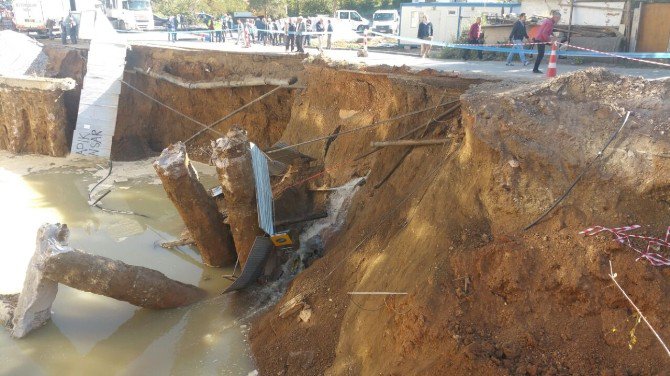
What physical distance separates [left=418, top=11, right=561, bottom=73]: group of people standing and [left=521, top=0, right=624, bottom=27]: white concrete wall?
2.01 metres

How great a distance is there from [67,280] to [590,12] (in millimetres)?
15849

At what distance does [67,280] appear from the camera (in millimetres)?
6809

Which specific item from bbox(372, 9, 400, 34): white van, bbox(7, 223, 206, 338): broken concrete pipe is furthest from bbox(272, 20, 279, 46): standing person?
bbox(7, 223, 206, 338): broken concrete pipe

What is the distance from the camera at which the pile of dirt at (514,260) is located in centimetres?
412

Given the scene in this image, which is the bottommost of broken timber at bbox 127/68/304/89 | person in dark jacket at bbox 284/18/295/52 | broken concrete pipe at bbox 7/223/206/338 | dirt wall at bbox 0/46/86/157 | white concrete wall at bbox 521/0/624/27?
broken concrete pipe at bbox 7/223/206/338

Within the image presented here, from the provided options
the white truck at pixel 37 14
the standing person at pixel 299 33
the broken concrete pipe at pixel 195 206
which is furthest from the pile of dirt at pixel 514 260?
the white truck at pixel 37 14

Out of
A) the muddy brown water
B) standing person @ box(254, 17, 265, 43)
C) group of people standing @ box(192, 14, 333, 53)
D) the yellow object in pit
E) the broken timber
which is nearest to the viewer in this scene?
the muddy brown water

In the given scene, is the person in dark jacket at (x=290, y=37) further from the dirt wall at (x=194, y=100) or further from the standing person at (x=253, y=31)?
the dirt wall at (x=194, y=100)

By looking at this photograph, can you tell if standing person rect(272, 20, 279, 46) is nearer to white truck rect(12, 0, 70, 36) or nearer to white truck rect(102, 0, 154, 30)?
white truck rect(12, 0, 70, 36)

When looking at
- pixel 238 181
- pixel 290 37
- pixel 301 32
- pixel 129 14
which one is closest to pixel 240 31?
pixel 290 37

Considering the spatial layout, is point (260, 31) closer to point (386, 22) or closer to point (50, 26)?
point (386, 22)

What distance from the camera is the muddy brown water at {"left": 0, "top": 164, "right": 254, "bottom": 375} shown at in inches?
263

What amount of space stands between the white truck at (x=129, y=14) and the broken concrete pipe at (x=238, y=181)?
26852mm

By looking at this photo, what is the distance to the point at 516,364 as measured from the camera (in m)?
4.09
